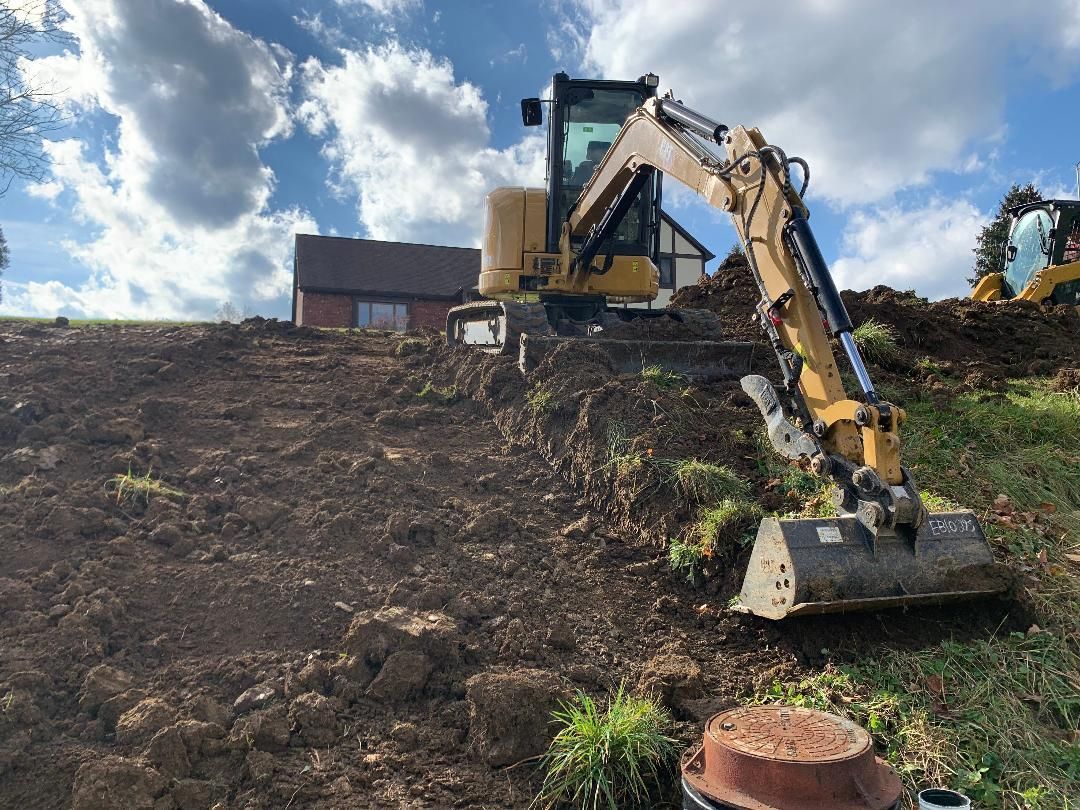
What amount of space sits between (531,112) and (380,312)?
20271 mm

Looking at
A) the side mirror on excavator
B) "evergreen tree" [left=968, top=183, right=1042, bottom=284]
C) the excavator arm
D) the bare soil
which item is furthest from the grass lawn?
"evergreen tree" [left=968, top=183, right=1042, bottom=284]

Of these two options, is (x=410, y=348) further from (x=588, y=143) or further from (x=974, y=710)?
(x=974, y=710)

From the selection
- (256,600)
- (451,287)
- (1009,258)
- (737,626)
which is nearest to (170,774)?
(256,600)

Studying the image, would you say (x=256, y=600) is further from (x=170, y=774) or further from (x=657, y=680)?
(x=657, y=680)

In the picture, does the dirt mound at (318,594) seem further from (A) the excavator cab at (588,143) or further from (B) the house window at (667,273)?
(B) the house window at (667,273)

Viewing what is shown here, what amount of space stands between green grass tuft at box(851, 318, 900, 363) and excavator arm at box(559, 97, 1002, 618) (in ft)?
10.9

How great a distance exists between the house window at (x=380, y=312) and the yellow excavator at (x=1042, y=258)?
1883 cm

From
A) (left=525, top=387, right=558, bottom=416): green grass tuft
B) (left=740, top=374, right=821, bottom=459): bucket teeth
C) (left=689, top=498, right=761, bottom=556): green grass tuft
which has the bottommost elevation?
(left=689, top=498, right=761, bottom=556): green grass tuft

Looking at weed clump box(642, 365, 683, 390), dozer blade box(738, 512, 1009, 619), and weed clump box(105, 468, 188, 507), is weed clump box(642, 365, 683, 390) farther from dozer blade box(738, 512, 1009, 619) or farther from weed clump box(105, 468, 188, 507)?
weed clump box(105, 468, 188, 507)

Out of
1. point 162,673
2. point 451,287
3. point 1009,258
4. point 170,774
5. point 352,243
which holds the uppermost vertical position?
point 352,243

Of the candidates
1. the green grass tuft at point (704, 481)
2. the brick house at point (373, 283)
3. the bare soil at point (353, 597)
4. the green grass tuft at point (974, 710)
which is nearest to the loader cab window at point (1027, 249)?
the bare soil at point (353, 597)

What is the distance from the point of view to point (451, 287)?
29.2 m

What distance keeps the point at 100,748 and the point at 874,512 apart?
3654 millimetres

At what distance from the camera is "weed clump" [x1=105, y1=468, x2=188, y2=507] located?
547cm
